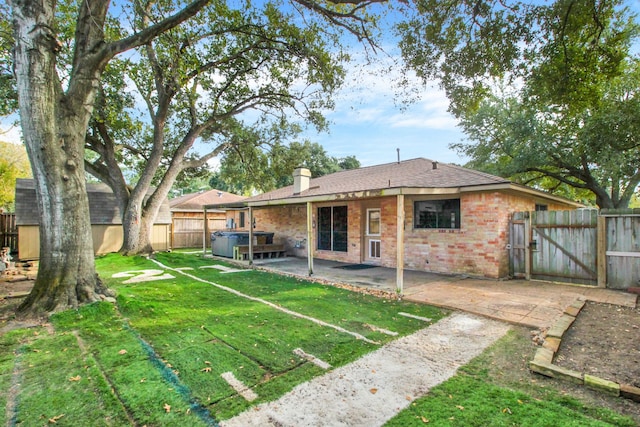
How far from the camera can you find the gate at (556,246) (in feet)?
24.3

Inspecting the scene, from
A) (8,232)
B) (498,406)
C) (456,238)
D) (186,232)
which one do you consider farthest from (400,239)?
(8,232)

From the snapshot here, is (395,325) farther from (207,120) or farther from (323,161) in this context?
(323,161)

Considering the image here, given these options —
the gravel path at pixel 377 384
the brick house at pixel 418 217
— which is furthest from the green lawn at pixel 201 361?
the brick house at pixel 418 217

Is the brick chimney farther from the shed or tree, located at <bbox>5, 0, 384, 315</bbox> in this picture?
the shed

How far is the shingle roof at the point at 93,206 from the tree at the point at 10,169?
10103 millimetres

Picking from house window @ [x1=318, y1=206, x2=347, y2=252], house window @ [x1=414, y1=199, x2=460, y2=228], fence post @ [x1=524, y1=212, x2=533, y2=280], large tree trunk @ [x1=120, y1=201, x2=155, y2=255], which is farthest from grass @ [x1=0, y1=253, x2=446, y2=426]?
large tree trunk @ [x1=120, y1=201, x2=155, y2=255]

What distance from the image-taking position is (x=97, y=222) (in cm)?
1504

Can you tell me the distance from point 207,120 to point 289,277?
28.4 ft

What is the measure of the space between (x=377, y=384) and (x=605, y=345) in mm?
3353

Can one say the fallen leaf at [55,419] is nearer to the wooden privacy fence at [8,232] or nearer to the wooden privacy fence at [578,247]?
the wooden privacy fence at [578,247]

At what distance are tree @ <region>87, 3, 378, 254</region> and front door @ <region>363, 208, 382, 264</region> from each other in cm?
460

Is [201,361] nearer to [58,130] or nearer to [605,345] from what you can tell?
[58,130]

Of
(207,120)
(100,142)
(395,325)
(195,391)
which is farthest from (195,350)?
A: (100,142)

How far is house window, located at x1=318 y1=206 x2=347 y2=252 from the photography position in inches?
474
